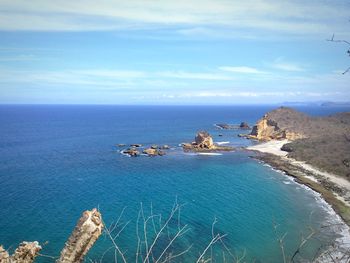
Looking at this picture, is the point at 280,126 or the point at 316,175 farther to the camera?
the point at 280,126

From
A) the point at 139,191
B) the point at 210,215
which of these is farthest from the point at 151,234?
the point at 139,191

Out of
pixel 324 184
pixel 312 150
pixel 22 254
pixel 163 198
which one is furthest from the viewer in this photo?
pixel 312 150

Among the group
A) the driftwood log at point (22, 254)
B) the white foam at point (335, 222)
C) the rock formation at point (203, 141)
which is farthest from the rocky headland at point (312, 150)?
the driftwood log at point (22, 254)

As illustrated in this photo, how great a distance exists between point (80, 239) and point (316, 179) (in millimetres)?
49208

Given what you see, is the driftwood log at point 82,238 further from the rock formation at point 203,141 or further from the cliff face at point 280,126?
the cliff face at point 280,126

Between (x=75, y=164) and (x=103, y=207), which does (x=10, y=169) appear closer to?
(x=75, y=164)

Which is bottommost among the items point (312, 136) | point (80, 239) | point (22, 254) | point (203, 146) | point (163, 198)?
point (163, 198)

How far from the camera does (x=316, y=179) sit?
49750 mm

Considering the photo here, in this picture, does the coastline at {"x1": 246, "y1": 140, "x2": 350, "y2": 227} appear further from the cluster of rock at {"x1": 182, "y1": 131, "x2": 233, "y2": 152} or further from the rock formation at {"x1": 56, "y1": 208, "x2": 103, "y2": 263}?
the rock formation at {"x1": 56, "y1": 208, "x2": 103, "y2": 263}

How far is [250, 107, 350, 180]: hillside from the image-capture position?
57.2m

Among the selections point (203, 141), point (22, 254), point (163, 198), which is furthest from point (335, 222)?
point (203, 141)

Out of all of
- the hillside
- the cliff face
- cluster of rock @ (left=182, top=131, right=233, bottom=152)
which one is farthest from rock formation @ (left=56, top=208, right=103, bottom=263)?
the cliff face

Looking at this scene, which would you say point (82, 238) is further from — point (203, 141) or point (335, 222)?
point (203, 141)

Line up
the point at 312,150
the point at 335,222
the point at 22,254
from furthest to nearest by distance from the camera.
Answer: the point at 312,150 < the point at 335,222 < the point at 22,254
